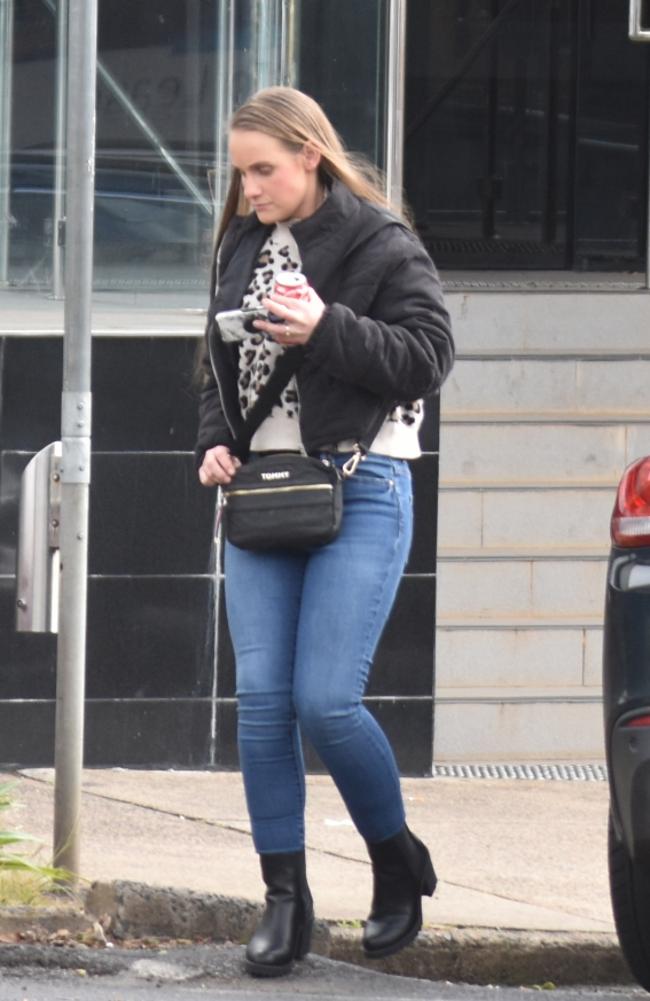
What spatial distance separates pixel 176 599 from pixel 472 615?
155 centimetres

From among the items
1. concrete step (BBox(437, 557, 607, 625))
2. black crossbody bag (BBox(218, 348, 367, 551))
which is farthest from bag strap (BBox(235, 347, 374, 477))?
concrete step (BBox(437, 557, 607, 625))

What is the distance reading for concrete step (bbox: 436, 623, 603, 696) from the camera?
7777 millimetres

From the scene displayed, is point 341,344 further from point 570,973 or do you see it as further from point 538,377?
point 538,377

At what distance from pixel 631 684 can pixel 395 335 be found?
85 cm

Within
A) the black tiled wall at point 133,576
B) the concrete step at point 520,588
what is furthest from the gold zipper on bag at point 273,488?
the concrete step at point 520,588

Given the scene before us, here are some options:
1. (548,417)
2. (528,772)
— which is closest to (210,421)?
(528,772)

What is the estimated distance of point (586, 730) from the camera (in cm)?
784

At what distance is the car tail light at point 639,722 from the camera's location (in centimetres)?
400

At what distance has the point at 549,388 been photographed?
27.5ft

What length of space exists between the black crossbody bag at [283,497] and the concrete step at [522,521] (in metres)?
3.73

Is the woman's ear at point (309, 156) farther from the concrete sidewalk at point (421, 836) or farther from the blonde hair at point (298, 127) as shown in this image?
the concrete sidewalk at point (421, 836)

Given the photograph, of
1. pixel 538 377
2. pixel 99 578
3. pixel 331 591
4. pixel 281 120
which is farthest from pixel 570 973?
pixel 538 377

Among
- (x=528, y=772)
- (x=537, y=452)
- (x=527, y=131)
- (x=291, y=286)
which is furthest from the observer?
(x=527, y=131)

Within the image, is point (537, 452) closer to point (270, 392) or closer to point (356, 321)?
point (270, 392)
